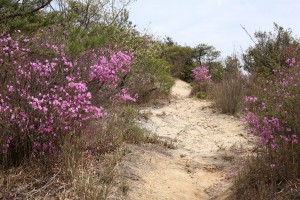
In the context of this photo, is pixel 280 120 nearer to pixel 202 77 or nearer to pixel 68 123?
pixel 68 123

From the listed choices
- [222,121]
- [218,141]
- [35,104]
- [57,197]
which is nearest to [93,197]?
[57,197]

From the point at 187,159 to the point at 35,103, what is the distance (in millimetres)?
3527

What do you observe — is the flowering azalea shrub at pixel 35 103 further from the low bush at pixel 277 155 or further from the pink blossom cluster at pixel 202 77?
the pink blossom cluster at pixel 202 77

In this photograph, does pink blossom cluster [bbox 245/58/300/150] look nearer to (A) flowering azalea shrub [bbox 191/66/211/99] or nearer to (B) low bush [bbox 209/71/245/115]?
(B) low bush [bbox 209/71/245/115]

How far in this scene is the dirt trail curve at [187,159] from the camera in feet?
16.9

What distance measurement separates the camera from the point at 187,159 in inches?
270

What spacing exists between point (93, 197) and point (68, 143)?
70 centimetres

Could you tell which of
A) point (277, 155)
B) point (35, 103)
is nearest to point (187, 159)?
point (277, 155)

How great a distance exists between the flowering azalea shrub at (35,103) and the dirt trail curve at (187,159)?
112cm

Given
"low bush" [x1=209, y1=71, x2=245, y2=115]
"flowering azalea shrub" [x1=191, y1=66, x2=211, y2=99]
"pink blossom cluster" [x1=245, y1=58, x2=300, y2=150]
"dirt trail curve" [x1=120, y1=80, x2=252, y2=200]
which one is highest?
"flowering azalea shrub" [x1=191, y1=66, x2=211, y2=99]

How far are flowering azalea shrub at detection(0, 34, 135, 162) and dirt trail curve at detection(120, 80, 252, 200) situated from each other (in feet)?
3.68

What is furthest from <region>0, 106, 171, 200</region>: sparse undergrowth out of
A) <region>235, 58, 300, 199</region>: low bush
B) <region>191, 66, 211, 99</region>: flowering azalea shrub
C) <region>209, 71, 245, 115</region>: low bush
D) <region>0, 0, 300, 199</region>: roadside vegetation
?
<region>191, 66, 211, 99</region>: flowering azalea shrub

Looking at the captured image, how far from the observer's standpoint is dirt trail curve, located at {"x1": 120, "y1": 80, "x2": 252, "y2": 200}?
16.9 feet

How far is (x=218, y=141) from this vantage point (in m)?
8.49
